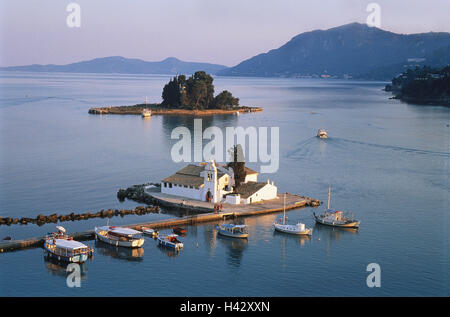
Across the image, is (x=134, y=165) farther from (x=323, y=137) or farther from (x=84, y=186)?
(x=323, y=137)

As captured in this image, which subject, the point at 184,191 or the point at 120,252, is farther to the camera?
the point at 184,191

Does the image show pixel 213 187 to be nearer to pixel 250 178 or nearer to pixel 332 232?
pixel 250 178

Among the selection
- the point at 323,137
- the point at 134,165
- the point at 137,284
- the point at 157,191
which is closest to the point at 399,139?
the point at 323,137

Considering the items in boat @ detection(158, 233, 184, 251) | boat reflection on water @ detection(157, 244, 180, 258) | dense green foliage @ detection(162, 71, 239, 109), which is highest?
dense green foliage @ detection(162, 71, 239, 109)

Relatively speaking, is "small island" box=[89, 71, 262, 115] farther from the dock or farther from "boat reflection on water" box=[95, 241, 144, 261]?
"boat reflection on water" box=[95, 241, 144, 261]

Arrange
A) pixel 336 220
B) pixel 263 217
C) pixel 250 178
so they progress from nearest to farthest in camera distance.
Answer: pixel 336 220 → pixel 263 217 → pixel 250 178

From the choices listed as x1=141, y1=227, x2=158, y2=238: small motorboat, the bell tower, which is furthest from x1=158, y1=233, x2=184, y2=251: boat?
the bell tower

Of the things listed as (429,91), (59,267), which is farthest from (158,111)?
(59,267)
